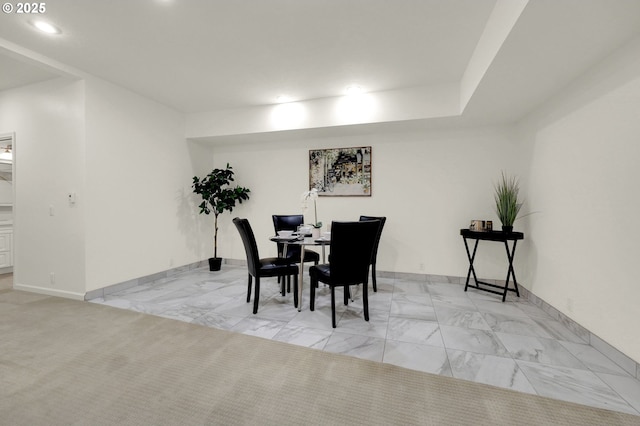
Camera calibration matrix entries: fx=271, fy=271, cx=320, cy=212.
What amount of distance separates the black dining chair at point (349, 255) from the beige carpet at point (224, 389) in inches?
27.8

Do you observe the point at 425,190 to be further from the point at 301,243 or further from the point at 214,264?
the point at 214,264

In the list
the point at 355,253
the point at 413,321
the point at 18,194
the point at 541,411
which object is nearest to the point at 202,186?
the point at 18,194

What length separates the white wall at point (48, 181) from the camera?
3.31 metres

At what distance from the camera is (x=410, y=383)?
1.76 m

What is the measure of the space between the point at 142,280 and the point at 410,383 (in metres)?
3.88

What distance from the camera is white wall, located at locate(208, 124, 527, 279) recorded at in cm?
395

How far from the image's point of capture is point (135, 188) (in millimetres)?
3898

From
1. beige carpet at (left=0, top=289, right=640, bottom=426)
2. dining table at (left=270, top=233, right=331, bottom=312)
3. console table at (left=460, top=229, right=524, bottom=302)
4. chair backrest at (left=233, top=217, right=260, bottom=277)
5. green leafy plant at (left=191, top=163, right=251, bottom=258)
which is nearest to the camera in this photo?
beige carpet at (left=0, top=289, right=640, bottom=426)

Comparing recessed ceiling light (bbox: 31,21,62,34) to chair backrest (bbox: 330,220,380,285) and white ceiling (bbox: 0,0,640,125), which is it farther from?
chair backrest (bbox: 330,220,380,285)

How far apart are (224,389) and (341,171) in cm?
352

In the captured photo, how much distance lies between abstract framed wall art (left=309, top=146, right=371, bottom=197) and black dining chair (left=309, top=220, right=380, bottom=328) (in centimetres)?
A: 191

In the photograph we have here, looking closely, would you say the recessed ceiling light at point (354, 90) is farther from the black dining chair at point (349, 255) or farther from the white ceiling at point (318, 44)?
the black dining chair at point (349, 255)

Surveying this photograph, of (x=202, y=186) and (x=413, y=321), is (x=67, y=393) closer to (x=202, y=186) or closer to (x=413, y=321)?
(x=413, y=321)

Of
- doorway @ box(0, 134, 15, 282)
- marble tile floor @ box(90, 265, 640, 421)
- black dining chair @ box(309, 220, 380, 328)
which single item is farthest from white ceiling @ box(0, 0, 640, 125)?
marble tile floor @ box(90, 265, 640, 421)
